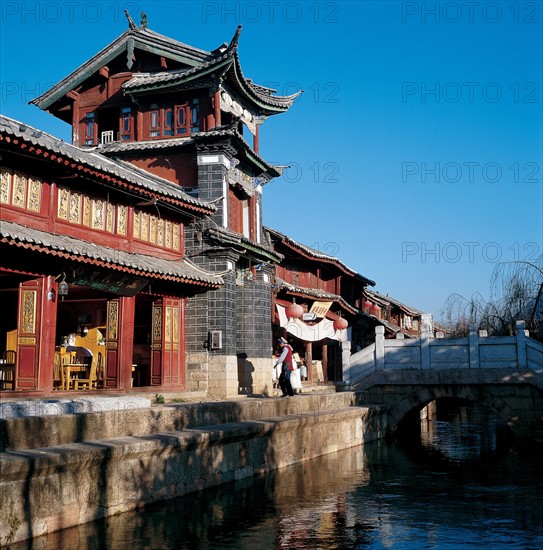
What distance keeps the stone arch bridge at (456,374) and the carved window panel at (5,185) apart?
10.5 metres

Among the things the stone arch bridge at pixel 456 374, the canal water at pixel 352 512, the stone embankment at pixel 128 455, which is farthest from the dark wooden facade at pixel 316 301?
the stone embankment at pixel 128 455

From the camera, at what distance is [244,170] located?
23.9m

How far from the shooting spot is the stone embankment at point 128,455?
7871 millimetres

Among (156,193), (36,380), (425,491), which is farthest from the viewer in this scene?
(156,193)

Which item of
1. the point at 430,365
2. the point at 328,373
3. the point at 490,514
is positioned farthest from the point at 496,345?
the point at 328,373

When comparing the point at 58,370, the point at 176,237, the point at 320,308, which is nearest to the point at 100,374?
the point at 58,370

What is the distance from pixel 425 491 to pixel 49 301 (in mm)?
8245

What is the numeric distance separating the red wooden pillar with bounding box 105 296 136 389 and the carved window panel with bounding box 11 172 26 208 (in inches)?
144

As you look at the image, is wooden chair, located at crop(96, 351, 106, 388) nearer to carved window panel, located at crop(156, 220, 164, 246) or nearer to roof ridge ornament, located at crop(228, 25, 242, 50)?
carved window panel, located at crop(156, 220, 164, 246)

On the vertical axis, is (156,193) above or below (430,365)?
above

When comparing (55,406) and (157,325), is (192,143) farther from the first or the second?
(55,406)

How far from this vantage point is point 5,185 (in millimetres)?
13750

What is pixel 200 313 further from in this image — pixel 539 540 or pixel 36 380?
pixel 539 540

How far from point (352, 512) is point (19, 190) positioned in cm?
904
